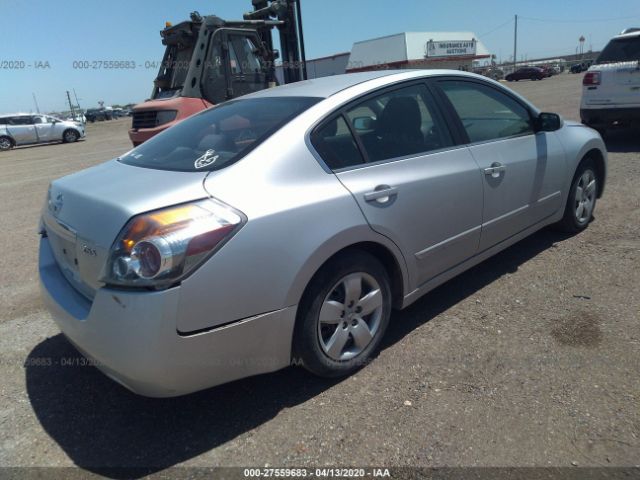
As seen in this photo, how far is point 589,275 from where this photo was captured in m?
3.84

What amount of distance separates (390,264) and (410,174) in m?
0.55

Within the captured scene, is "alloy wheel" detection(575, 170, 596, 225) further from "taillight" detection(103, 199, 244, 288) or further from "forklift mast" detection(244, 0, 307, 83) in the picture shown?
"forklift mast" detection(244, 0, 307, 83)

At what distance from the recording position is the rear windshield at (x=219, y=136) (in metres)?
2.57

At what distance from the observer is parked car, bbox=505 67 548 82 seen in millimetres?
49250

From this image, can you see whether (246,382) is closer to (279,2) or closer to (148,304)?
(148,304)

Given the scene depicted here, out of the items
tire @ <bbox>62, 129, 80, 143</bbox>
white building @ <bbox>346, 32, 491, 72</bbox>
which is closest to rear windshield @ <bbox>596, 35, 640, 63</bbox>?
tire @ <bbox>62, 129, 80, 143</bbox>

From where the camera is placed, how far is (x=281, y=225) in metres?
2.27

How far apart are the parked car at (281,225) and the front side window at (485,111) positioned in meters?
0.02

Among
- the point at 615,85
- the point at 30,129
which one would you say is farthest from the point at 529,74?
the point at 615,85

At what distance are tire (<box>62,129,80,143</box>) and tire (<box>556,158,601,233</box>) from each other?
24035 millimetres

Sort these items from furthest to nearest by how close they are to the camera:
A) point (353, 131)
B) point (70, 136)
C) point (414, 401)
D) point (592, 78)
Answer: point (70, 136)
point (592, 78)
point (353, 131)
point (414, 401)

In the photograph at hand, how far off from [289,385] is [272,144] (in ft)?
4.42

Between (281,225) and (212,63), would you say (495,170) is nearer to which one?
(281,225)

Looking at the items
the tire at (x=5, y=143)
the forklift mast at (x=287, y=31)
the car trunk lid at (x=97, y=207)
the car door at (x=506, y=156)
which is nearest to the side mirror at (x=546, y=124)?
the car door at (x=506, y=156)
